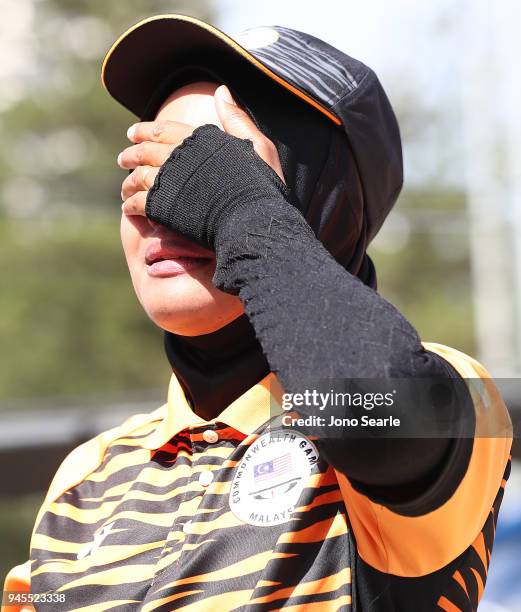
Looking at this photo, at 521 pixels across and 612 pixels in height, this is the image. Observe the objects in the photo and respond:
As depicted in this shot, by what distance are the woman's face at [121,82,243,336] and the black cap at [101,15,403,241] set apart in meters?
0.09

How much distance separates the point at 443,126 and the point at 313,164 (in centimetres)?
1847

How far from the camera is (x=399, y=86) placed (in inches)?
776

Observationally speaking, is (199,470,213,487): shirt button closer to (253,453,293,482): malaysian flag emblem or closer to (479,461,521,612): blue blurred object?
(253,453,293,482): malaysian flag emblem

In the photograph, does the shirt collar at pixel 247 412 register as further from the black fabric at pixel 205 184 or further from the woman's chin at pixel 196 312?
the black fabric at pixel 205 184

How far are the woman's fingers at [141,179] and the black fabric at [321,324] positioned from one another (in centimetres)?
13

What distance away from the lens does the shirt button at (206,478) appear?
1375mm

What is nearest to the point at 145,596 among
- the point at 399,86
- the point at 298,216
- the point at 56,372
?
the point at 298,216

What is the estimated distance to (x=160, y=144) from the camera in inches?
52.9

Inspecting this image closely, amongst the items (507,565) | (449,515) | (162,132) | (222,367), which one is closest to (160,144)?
(162,132)

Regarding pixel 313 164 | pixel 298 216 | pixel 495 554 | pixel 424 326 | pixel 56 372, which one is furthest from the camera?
pixel 424 326

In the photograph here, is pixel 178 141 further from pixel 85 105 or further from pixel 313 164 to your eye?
pixel 85 105

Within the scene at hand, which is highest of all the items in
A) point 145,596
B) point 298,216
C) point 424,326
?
point 298,216

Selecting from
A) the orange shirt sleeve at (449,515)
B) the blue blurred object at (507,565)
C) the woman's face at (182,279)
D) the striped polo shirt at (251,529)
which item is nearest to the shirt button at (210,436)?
the striped polo shirt at (251,529)

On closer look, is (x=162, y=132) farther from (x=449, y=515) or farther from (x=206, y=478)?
(x=449, y=515)
